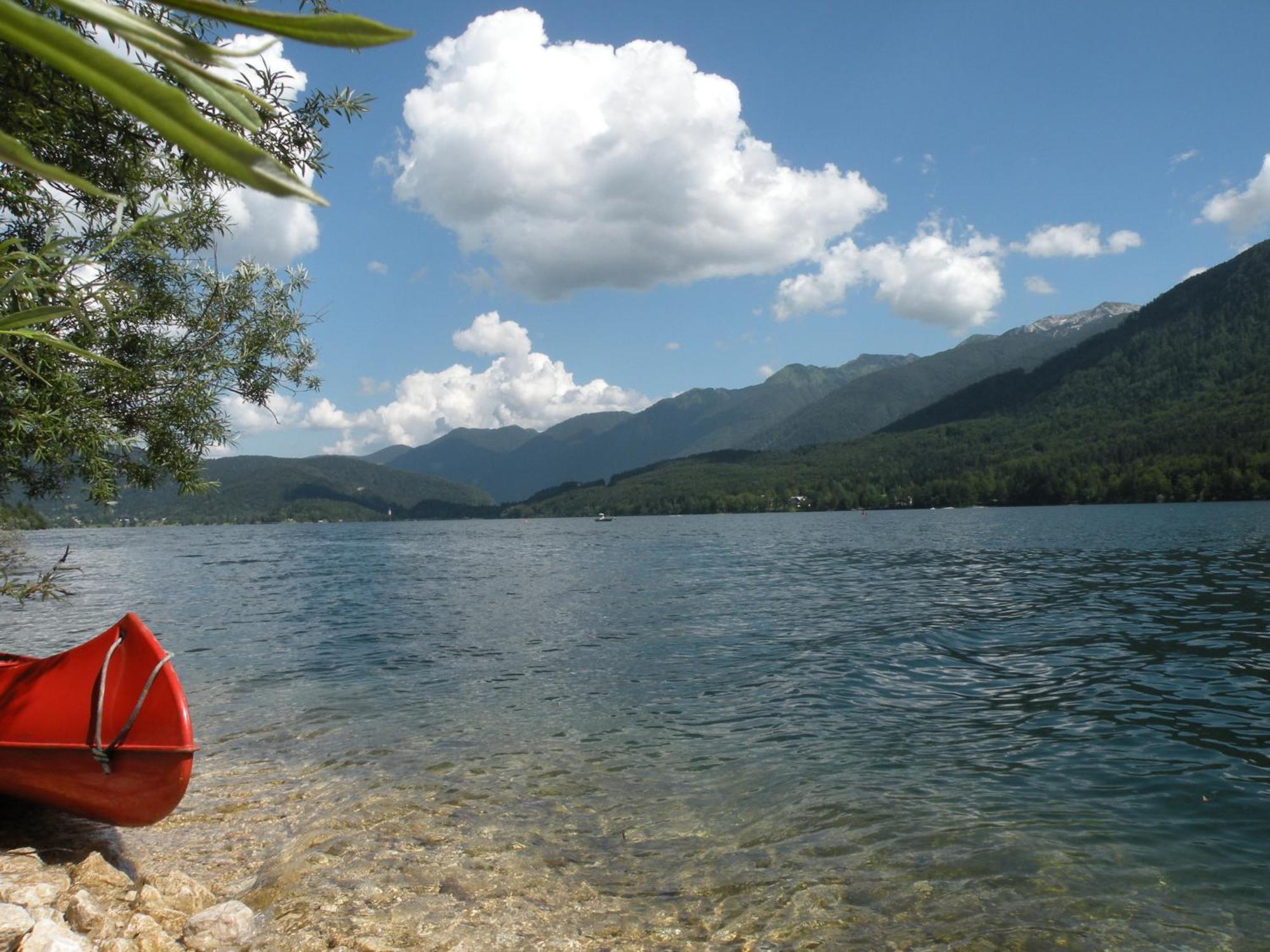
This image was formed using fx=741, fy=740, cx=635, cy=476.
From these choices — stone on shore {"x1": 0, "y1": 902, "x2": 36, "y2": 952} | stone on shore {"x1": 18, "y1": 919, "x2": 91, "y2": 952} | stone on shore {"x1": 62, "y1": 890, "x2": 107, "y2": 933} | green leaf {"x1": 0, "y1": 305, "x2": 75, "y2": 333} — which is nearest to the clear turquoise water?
stone on shore {"x1": 62, "y1": 890, "x2": 107, "y2": 933}

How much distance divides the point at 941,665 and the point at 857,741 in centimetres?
722

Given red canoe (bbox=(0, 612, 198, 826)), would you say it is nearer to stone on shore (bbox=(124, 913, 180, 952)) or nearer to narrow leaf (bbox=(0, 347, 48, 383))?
stone on shore (bbox=(124, 913, 180, 952))

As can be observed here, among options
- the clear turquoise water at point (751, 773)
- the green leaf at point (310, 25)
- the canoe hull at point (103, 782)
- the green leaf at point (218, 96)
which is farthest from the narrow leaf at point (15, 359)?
the clear turquoise water at point (751, 773)

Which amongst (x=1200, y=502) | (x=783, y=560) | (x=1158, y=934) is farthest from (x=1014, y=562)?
(x=1200, y=502)

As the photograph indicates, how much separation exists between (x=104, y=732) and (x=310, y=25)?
9.65 m

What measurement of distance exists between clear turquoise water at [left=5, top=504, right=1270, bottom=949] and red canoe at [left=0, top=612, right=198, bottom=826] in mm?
1350

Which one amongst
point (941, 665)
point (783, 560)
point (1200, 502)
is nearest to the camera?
point (941, 665)

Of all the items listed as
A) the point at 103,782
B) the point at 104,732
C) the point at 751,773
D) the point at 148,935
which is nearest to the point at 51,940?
the point at 148,935

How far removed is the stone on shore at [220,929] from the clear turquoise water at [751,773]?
1.43 ft

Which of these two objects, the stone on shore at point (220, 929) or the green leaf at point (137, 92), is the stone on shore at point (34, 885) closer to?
the stone on shore at point (220, 929)

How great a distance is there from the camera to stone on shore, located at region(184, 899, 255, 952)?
676cm

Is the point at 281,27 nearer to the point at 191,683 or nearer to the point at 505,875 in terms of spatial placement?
the point at 505,875

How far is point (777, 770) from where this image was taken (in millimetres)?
11820

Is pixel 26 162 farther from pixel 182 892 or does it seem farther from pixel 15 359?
pixel 182 892
